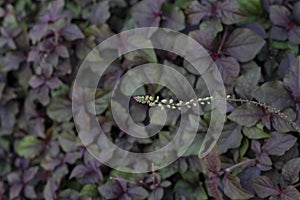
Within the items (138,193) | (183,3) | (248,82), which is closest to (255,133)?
(248,82)

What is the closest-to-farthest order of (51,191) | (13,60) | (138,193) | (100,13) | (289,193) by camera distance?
1. (289,193)
2. (138,193)
3. (51,191)
4. (100,13)
5. (13,60)

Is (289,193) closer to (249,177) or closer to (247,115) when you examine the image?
(249,177)

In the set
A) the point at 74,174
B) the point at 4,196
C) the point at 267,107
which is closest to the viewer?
the point at 267,107

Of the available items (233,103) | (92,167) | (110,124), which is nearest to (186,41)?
(233,103)

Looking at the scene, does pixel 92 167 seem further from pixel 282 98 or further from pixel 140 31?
pixel 282 98

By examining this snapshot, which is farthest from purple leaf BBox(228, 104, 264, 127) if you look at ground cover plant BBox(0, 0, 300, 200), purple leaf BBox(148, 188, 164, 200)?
purple leaf BBox(148, 188, 164, 200)

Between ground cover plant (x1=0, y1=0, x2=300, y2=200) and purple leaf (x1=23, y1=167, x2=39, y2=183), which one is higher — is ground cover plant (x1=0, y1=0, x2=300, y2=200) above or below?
above

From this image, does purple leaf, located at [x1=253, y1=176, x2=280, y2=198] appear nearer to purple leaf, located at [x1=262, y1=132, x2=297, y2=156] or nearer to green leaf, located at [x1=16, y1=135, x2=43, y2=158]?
purple leaf, located at [x1=262, y1=132, x2=297, y2=156]

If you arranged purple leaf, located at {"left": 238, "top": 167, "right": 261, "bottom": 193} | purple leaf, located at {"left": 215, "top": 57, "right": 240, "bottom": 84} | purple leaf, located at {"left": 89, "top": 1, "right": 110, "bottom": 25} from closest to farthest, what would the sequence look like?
purple leaf, located at {"left": 238, "top": 167, "right": 261, "bottom": 193} → purple leaf, located at {"left": 215, "top": 57, "right": 240, "bottom": 84} → purple leaf, located at {"left": 89, "top": 1, "right": 110, "bottom": 25}
